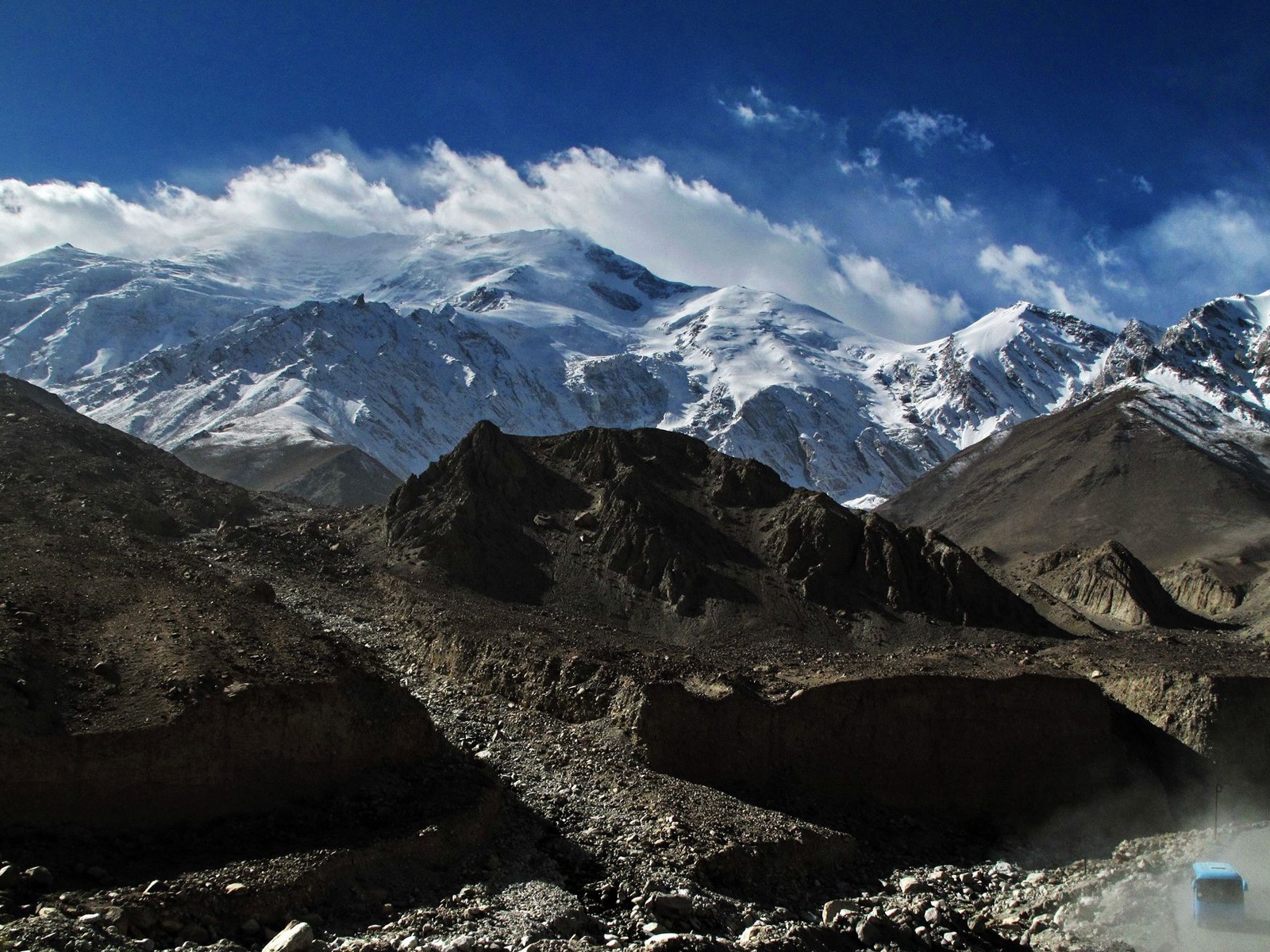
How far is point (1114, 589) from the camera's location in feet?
220

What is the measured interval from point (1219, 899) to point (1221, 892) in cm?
16

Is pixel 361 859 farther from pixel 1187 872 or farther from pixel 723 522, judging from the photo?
pixel 723 522

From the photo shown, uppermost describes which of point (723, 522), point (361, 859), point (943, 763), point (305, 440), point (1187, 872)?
point (305, 440)

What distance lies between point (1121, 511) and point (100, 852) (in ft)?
418

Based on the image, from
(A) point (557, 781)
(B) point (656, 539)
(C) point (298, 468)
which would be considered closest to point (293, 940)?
(A) point (557, 781)

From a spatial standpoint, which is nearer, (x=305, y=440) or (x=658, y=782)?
(x=658, y=782)

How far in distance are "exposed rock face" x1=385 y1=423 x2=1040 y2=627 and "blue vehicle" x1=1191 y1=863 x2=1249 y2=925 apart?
25.4 metres

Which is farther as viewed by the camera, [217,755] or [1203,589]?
[1203,589]

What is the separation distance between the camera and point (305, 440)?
13625 cm

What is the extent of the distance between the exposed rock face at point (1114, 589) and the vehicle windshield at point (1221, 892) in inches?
1693

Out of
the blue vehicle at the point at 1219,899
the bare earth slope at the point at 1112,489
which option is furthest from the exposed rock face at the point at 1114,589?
the blue vehicle at the point at 1219,899

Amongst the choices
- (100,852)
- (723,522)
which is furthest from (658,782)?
(723,522)

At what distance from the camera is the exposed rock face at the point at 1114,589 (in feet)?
214

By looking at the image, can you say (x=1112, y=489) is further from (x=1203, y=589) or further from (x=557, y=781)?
(x=557, y=781)
